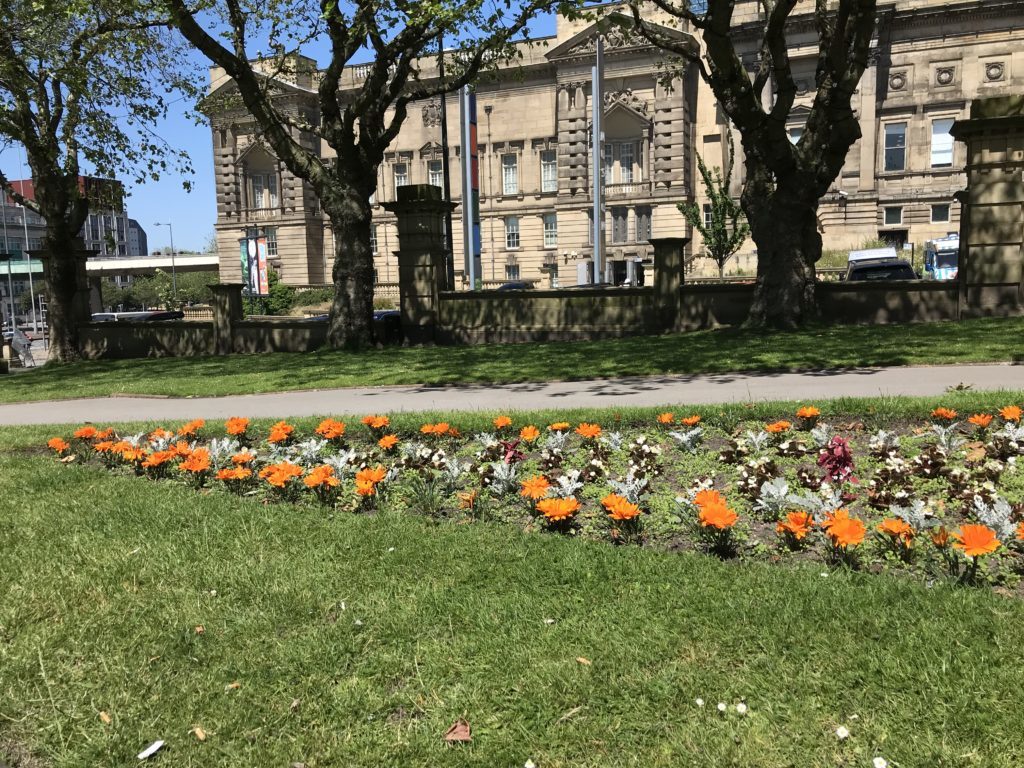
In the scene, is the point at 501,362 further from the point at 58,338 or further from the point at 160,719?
the point at 58,338

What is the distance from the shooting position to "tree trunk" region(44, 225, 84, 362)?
901 inches

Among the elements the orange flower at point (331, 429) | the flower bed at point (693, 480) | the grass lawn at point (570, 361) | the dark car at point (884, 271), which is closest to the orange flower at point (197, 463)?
the flower bed at point (693, 480)

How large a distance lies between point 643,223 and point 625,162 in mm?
5317

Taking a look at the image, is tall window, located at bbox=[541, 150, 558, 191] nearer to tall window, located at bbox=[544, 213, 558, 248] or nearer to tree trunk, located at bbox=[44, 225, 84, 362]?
tall window, located at bbox=[544, 213, 558, 248]

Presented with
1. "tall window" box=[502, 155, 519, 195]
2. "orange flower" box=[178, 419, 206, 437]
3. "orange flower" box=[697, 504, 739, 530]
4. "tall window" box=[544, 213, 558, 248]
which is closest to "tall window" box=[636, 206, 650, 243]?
"tall window" box=[544, 213, 558, 248]

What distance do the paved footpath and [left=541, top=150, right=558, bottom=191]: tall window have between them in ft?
168

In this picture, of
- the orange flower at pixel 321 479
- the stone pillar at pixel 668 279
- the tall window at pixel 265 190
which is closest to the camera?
the orange flower at pixel 321 479

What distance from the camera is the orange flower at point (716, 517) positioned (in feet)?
12.6

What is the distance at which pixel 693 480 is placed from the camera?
541cm

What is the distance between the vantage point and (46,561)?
4.32 metres

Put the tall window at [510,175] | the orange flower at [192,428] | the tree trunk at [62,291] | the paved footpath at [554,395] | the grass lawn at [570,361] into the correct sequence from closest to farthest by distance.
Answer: the orange flower at [192,428] < the paved footpath at [554,395] < the grass lawn at [570,361] < the tree trunk at [62,291] < the tall window at [510,175]

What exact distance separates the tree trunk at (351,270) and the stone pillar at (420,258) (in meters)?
0.84

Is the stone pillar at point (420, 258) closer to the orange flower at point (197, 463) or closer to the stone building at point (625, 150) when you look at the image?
the orange flower at point (197, 463)

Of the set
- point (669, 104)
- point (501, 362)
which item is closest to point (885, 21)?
point (669, 104)
